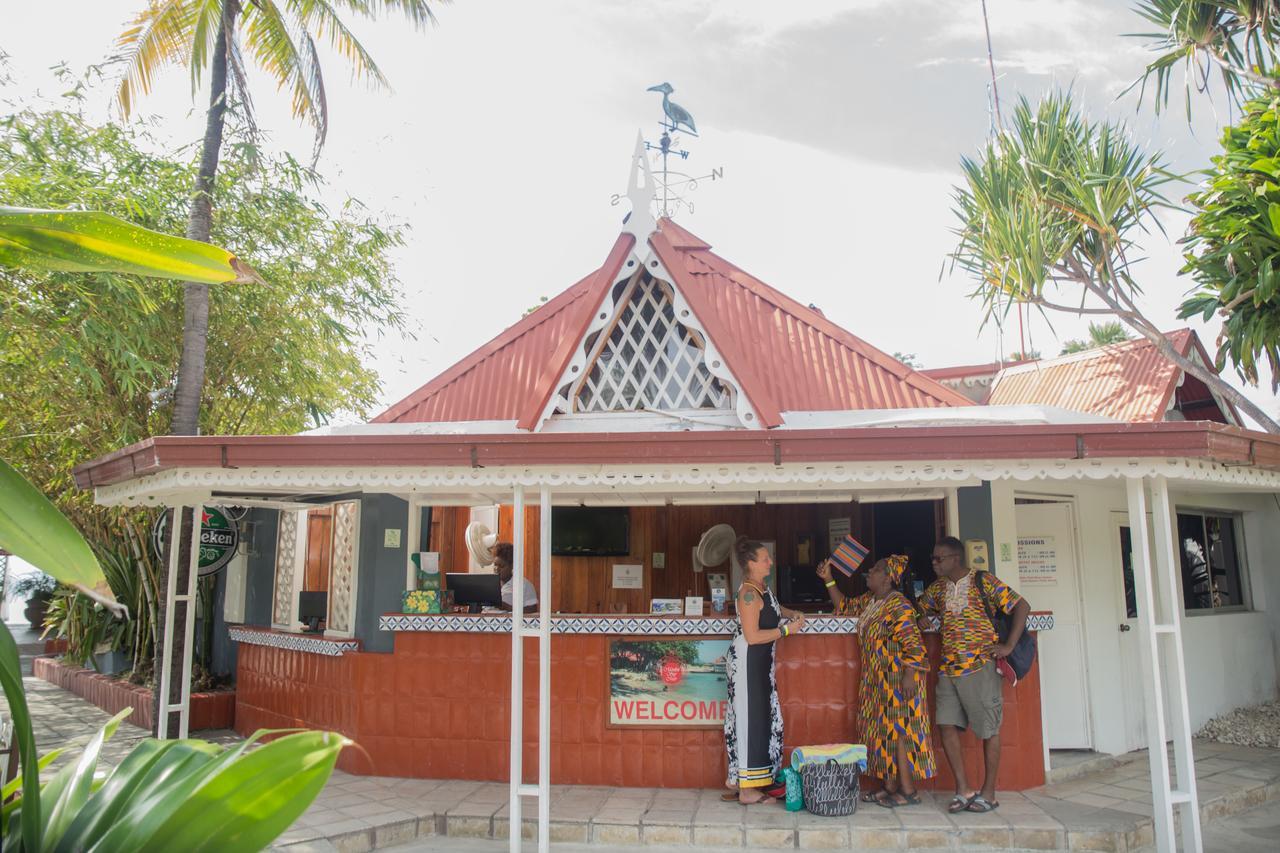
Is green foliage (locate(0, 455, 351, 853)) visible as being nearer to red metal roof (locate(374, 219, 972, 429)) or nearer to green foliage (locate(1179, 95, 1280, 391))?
red metal roof (locate(374, 219, 972, 429))

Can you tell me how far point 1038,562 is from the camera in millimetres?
7754

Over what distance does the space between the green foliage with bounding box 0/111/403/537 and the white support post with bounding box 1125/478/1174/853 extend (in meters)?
8.02

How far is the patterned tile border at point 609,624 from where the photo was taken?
6508mm

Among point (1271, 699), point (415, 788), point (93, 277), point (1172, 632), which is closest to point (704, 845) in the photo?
point (415, 788)

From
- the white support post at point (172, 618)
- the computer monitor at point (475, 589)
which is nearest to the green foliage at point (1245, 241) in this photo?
the computer monitor at point (475, 589)

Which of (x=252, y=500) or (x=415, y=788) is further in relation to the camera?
(x=252, y=500)

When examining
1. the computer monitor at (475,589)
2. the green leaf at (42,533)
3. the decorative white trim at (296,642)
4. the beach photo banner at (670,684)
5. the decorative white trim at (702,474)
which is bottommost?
the beach photo banner at (670,684)

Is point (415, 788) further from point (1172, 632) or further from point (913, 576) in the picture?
point (1172, 632)

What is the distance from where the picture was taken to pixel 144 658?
1050 centimetres

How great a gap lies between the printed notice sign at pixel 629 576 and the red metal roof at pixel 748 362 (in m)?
2.42

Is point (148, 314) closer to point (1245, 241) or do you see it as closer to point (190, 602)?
point (190, 602)

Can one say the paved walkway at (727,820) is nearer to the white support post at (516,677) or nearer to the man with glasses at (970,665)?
the man with glasses at (970,665)

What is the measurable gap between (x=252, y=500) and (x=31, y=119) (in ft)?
14.8

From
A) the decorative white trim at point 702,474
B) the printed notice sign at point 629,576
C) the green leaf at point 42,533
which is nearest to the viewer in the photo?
the green leaf at point 42,533
